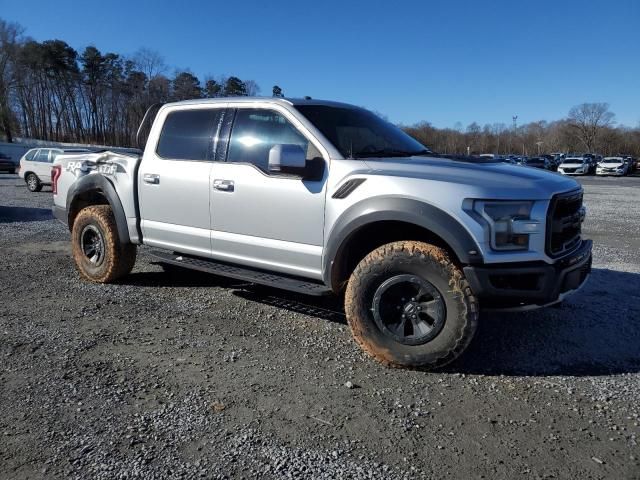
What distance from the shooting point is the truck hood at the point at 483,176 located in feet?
11.0

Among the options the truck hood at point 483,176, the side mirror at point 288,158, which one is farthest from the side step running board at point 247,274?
the truck hood at point 483,176

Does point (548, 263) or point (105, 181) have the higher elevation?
point (105, 181)

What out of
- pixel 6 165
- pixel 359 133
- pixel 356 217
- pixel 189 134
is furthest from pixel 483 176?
pixel 6 165

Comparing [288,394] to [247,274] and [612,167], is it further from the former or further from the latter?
[612,167]

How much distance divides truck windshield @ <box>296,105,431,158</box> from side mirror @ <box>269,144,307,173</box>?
365 millimetres

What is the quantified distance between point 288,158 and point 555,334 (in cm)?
272

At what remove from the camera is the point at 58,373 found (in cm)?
348

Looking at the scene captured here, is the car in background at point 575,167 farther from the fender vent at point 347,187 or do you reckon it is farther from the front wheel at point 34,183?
the fender vent at point 347,187

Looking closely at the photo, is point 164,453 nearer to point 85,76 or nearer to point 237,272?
point 237,272

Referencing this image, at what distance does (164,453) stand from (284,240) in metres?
2.00

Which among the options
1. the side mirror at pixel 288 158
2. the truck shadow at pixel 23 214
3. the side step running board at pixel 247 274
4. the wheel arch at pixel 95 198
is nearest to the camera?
the side mirror at pixel 288 158

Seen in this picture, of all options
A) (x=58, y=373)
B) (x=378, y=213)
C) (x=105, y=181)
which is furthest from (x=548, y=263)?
(x=105, y=181)

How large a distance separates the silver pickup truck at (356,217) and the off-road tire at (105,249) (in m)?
0.06

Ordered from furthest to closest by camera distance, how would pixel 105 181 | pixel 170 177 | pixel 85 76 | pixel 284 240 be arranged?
pixel 85 76 < pixel 105 181 < pixel 170 177 < pixel 284 240
